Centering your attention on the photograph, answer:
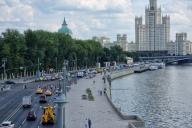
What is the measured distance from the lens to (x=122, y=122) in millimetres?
45312

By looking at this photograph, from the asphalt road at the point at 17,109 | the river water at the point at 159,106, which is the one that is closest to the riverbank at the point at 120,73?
the river water at the point at 159,106

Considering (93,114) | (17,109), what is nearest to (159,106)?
(93,114)

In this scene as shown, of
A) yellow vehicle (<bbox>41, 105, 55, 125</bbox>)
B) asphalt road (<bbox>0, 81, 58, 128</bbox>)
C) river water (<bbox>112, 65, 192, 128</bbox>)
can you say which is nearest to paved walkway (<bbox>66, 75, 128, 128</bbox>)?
yellow vehicle (<bbox>41, 105, 55, 125</bbox>)

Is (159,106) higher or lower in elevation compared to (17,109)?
lower

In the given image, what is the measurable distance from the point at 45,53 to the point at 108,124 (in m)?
→ 83.6

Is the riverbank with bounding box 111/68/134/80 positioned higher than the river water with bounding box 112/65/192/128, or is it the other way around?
the riverbank with bounding box 111/68/134/80

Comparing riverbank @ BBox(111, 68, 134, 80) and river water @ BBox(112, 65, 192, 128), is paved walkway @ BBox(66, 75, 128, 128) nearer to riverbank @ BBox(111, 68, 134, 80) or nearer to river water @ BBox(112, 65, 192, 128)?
river water @ BBox(112, 65, 192, 128)

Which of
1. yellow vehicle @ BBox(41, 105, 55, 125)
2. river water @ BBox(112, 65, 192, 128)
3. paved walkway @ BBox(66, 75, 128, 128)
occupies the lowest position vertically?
river water @ BBox(112, 65, 192, 128)

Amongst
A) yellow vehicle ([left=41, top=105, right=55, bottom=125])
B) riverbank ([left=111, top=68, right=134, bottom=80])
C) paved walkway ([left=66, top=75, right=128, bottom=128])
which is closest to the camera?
yellow vehicle ([left=41, top=105, right=55, bottom=125])

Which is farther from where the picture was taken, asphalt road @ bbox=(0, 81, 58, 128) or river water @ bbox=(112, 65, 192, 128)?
river water @ bbox=(112, 65, 192, 128)

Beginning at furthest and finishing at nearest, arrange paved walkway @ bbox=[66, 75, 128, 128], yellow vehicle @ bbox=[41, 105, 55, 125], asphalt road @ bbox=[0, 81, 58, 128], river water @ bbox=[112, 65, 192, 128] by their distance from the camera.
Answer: river water @ bbox=[112, 65, 192, 128] < asphalt road @ bbox=[0, 81, 58, 128] < paved walkway @ bbox=[66, 75, 128, 128] < yellow vehicle @ bbox=[41, 105, 55, 125]

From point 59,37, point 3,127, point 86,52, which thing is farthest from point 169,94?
point 86,52

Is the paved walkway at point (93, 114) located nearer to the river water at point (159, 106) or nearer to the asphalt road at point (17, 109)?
the asphalt road at point (17, 109)

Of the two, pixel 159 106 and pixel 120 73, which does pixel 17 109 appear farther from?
pixel 120 73
